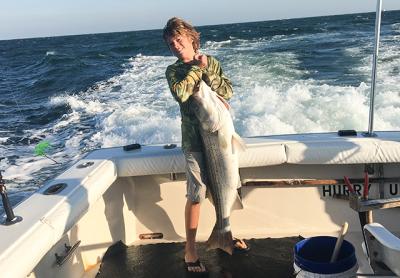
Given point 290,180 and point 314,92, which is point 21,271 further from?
point 314,92

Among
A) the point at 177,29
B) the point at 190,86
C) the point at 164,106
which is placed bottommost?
the point at 164,106

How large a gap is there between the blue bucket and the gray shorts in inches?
28.6

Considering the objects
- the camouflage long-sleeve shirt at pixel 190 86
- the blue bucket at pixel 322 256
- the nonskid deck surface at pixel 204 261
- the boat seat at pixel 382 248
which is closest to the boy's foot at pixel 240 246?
the nonskid deck surface at pixel 204 261

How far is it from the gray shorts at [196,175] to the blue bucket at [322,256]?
0.73 meters

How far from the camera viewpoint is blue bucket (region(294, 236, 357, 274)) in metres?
2.46

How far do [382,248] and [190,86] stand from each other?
1.36 metres

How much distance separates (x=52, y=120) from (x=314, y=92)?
6639 millimetres

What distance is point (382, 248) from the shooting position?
2137 mm

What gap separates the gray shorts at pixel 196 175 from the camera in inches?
121

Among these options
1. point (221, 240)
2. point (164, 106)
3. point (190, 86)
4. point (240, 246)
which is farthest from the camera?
point (164, 106)

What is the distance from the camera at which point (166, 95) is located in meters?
11.4

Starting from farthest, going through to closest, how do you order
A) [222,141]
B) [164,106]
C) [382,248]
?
[164,106] → [222,141] → [382,248]

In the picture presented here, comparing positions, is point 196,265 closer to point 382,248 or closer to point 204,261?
point 204,261

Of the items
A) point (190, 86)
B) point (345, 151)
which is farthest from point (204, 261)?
point (190, 86)
